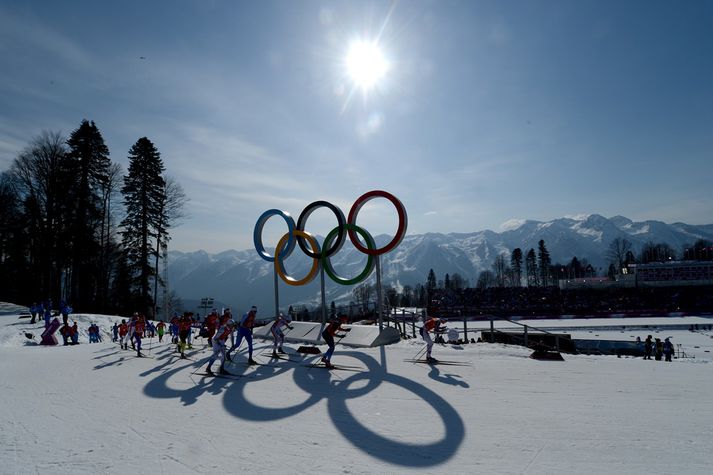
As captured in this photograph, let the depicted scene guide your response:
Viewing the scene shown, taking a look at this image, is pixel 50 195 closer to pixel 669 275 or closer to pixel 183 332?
pixel 183 332

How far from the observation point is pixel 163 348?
60.6 feet

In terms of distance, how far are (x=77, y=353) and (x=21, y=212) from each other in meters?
26.7

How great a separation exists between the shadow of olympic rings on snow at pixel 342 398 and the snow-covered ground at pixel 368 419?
41mm

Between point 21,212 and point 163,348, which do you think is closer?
point 163,348

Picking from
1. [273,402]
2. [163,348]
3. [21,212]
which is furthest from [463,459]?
[21,212]

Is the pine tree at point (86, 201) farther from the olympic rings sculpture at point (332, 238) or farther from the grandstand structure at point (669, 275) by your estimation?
the grandstand structure at point (669, 275)

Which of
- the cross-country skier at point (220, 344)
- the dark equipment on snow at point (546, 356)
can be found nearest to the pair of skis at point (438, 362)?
the dark equipment on snow at point (546, 356)

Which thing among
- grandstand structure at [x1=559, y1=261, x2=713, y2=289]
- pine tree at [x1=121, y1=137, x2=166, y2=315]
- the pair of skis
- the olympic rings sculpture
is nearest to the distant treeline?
pine tree at [x1=121, y1=137, x2=166, y2=315]

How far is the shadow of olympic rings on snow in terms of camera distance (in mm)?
6234

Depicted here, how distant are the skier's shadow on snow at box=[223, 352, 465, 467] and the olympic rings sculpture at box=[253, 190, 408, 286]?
251 inches

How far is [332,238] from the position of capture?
20.2m

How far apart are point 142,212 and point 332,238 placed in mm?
20912

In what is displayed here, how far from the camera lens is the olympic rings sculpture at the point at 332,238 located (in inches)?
714

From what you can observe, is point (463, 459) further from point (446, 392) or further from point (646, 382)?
point (646, 382)
